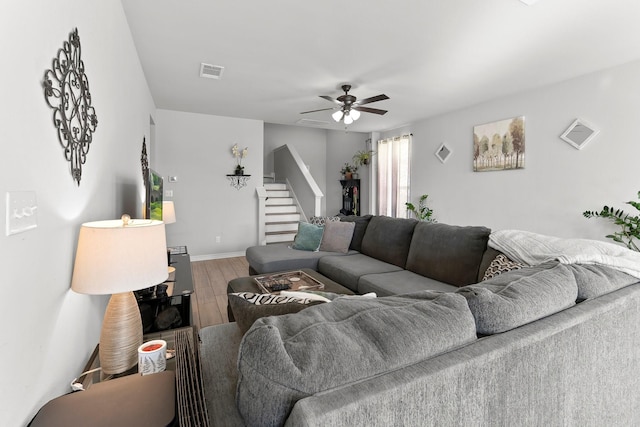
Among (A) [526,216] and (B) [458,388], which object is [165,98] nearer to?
(B) [458,388]

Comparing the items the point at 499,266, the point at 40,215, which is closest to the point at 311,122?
the point at 499,266

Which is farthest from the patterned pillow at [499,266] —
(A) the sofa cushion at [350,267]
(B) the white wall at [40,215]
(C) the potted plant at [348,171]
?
(C) the potted plant at [348,171]

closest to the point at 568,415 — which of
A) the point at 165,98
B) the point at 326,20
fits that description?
the point at 326,20

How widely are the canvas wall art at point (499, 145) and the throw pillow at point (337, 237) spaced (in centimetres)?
244

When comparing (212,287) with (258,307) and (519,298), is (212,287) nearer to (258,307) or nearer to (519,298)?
(258,307)

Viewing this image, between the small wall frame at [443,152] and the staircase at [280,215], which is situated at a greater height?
the small wall frame at [443,152]

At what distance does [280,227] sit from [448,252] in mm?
4022

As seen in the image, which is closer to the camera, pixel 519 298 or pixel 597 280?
pixel 519 298

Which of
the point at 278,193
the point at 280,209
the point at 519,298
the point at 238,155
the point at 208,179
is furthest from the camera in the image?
the point at 278,193

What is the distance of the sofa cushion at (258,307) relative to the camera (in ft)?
3.46

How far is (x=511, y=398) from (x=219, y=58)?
3.44m

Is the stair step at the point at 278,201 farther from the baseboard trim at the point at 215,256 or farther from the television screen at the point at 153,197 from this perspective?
the television screen at the point at 153,197

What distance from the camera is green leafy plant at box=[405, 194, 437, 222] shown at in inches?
221

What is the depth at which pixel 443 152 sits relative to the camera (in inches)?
212
